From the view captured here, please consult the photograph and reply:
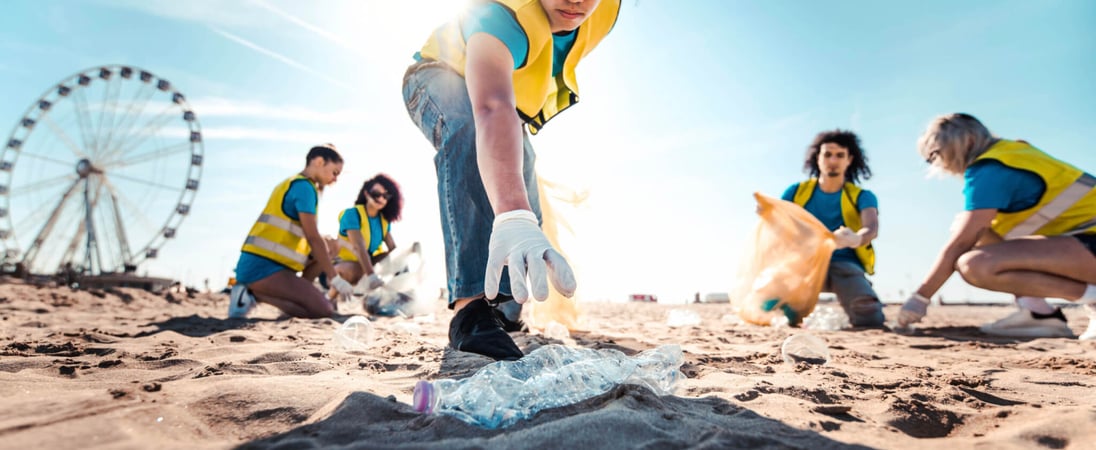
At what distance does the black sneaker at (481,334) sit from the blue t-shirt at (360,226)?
3.65 metres

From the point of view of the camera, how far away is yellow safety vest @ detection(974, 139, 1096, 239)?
118 inches

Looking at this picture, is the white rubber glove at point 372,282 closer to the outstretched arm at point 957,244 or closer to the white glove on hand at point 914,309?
the white glove on hand at point 914,309

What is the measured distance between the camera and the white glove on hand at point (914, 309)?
3340 millimetres

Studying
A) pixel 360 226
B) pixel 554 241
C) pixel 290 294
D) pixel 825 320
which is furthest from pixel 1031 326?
pixel 360 226

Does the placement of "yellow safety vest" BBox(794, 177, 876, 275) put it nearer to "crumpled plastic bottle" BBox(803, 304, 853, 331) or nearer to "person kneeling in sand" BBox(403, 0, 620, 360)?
"crumpled plastic bottle" BBox(803, 304, 853, 331)

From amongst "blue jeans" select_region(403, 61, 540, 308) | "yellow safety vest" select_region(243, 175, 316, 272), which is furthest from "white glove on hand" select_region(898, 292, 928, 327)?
"yellow safety vest" select_region(243, 175, 316, 272)

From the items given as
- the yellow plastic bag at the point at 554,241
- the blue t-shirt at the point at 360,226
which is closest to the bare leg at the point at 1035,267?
the yellow plastic bag at the point at 554,241

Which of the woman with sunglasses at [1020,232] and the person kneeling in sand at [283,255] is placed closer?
the woman with sunglasses at [1020,232]

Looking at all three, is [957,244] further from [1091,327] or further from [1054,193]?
[1091,327]

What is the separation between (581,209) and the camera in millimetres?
3146

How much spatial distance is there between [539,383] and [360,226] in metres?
4.52

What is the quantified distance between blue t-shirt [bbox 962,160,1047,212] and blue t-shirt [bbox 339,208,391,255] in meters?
4.81

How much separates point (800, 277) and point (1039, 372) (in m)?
2.14

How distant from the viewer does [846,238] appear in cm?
391
